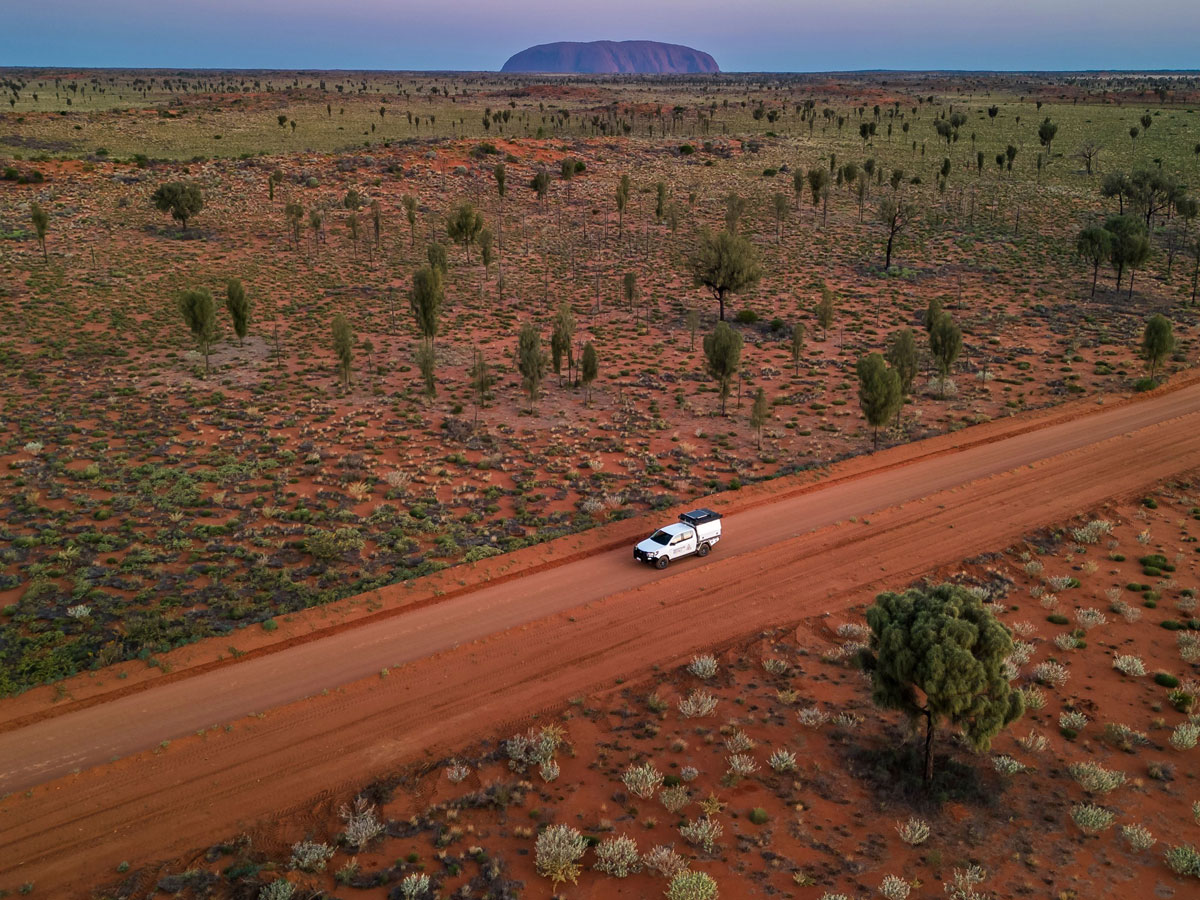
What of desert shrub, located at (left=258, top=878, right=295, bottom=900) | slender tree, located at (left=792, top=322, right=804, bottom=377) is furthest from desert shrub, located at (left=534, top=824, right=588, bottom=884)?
slender tree, located at (left=792, top=322, right=804, bottom=377)

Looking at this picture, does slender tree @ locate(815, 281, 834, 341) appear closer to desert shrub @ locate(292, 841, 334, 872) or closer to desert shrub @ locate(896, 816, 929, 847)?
desert shrub @ locate(896, 816, 929, 847)

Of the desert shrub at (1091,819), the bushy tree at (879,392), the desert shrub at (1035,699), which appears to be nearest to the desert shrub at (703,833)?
the desert shrub at (1091,819)

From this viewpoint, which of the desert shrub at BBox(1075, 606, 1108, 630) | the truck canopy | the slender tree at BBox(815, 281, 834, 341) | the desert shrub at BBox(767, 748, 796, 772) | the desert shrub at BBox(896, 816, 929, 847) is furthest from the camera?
the slender tree at BBox(815, 281, 834, 341)

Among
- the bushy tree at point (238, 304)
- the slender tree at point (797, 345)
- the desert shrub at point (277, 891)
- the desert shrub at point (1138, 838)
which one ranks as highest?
the bushy tree at point (238, 304)

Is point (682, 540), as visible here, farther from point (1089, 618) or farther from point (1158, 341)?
point (1158, 341)

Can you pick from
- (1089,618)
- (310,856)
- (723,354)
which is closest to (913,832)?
(1089,618)

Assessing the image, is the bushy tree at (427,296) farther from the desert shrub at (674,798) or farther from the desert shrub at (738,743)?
the desert shrub at (674,798)
